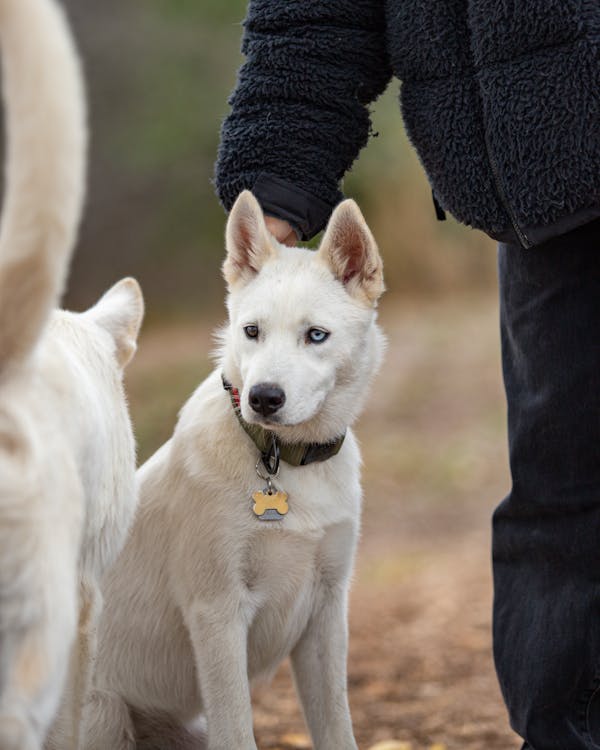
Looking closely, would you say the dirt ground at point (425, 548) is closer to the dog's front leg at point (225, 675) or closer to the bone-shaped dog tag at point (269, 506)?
the dog's front leg at point (225, 675)

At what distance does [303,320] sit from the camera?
2.82 m

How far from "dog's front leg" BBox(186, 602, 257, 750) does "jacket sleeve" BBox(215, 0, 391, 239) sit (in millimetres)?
1006

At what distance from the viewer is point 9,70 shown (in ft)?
5.54

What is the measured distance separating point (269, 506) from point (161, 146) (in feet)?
32.2

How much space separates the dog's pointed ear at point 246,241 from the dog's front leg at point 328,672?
0.84 meters

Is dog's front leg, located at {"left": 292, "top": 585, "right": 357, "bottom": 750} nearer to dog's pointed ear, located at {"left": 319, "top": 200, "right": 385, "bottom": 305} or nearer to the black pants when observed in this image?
the black pants

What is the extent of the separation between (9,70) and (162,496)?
151 cm

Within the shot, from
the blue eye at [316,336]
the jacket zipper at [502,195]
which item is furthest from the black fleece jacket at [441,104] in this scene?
the blue eye at [316,336]

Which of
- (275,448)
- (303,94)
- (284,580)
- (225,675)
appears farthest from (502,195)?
(225,675)

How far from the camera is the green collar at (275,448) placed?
2.86 metres

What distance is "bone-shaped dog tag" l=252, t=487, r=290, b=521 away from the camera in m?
2.80

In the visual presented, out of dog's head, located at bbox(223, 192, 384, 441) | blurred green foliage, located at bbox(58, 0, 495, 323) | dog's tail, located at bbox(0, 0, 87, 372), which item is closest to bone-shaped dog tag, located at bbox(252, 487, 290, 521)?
dog's head, located at bbox(223, 192, 384, 441)

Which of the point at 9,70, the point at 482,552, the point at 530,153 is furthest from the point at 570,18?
the point at 482,552

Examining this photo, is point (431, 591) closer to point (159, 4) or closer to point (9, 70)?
point (9, 70)
